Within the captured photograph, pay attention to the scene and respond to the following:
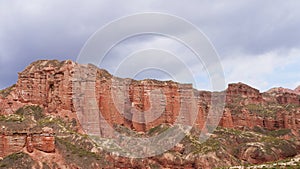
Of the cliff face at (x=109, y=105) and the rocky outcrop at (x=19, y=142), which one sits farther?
the cliff face at (x=109, y=105)

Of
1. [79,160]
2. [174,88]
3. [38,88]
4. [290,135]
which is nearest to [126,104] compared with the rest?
[174,88]

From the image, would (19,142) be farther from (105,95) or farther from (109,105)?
(109,105)

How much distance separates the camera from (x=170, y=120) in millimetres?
106375

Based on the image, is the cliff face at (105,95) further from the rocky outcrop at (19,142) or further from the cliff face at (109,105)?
the rocky outcrop at (19,142)

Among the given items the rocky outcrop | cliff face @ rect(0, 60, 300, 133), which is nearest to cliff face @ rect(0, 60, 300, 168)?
cliff face @ rect(0, 60, 300, 133)

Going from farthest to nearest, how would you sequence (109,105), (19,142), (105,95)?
(109,105) → (105,95) → (19,142)

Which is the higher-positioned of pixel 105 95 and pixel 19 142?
pixel 105 95

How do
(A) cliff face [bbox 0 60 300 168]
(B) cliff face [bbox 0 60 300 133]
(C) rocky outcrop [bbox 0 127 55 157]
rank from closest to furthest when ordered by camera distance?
(C) rocky outcrop [bbox 0 127 55 157] < (A) cliff face [bbox 0 60 300 168] < (B) cliff face [bbox 0 60 300 133]

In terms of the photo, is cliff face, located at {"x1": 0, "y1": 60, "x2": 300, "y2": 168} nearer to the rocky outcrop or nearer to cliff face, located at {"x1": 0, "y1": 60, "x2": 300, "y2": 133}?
cliff face, located at {"x1": 0, "y1": 60, "x2": 300, "y2": 133}

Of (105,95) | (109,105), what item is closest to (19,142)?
(105,95)

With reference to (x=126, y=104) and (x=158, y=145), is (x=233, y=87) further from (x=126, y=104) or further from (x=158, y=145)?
(x=158, y=145)

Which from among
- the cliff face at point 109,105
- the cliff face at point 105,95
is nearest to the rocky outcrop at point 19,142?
the cliff face at point 109,105

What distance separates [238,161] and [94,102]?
39021mm

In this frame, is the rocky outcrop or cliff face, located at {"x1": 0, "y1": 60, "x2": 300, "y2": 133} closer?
the rocky outcrop
